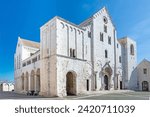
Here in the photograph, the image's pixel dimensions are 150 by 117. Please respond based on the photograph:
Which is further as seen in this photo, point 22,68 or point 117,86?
point 22,68

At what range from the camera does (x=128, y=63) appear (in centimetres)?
3325

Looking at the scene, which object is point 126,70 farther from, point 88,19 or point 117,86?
point 88,19

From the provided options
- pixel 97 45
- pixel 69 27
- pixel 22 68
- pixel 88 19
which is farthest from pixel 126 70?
pixel 22 68

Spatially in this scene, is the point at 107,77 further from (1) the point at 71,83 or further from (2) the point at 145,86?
(2) the point at 145,86

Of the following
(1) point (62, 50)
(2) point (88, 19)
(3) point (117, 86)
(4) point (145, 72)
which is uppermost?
(2) point (88, 19)

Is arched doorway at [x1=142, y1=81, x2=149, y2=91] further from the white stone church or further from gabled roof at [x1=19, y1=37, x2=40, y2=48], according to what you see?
gabled roof at [x1=19, y1=37, x2=40, y2=48]

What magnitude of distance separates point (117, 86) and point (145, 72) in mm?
8896

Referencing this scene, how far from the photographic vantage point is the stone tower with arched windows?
1288 inches

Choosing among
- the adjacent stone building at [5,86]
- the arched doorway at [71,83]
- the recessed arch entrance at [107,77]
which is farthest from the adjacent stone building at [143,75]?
the adjacent stone building at [5,86]

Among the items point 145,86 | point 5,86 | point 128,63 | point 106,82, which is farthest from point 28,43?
point 5,86

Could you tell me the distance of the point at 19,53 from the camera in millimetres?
35438

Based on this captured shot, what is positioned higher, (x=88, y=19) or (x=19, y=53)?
(x=88, y=19)

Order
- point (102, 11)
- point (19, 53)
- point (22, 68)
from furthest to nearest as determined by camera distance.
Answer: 1. point (19, 53)
2. point (22, 68)
3. point (102, 11)

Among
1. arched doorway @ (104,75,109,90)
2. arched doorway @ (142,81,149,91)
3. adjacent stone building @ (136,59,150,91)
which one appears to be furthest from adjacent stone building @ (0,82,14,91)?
arched doorway @ (142,81,149,91)
